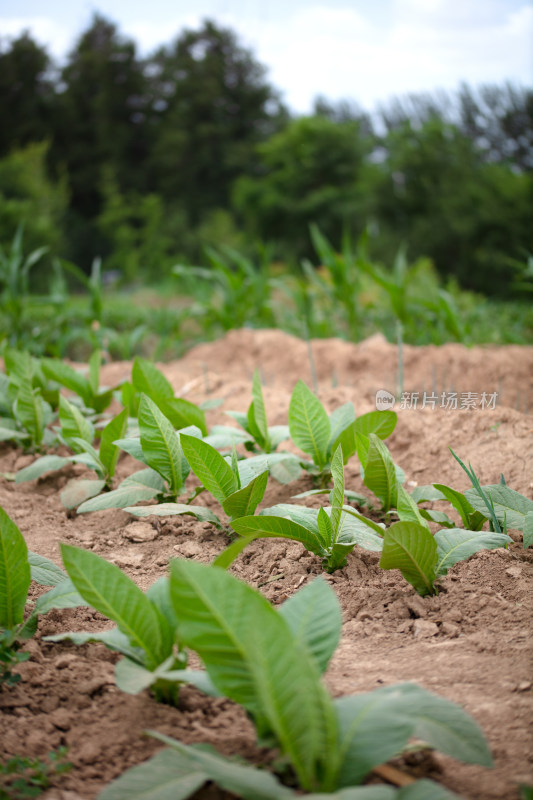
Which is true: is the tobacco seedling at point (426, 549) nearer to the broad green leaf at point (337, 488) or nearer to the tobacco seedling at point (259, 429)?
the broad green leaf at point (337, 488)

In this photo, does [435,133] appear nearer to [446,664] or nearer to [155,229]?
[155,229]

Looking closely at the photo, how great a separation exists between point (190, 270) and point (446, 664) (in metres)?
3.35

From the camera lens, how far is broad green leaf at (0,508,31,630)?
0.87 metres

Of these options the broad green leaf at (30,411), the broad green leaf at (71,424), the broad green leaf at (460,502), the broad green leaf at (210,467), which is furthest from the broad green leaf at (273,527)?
the broad green leaf at (30,411)

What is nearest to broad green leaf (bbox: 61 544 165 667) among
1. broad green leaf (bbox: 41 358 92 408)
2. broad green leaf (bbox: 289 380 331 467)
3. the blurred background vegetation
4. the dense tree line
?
broad green leaf (bbox: 289 380 331 467)

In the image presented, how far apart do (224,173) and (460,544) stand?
16.2m

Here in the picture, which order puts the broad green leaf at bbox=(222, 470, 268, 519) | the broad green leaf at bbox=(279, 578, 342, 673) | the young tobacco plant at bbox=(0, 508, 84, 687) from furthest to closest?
the broad green leaf at bbox=(222, 470, 268, 519) → the young tobacco plant at bbox=(0, 508, 84, 687) → the broad green leaf at bbox=(279, 578, 342, 673)

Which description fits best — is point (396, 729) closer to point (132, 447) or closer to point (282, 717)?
point (282, 717)

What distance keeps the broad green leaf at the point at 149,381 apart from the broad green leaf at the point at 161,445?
0.42 meters

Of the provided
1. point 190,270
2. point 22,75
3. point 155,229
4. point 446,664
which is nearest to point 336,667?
point 446,664

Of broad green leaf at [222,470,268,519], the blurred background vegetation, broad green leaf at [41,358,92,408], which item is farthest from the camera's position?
the blurred background vegetation

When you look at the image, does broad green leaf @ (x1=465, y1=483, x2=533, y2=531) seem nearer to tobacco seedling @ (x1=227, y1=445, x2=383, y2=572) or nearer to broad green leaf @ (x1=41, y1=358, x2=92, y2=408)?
tobacco seedling @ (x1=227, y1=445, x2=383, y2=572)

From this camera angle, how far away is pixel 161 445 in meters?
1.33

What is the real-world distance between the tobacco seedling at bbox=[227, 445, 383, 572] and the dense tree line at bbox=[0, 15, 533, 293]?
29.8ft
